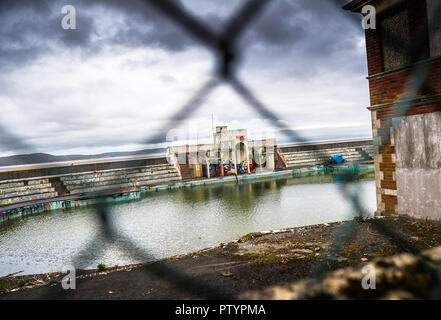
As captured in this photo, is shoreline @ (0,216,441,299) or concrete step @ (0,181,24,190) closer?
shoreline @ (0,216,441,299)

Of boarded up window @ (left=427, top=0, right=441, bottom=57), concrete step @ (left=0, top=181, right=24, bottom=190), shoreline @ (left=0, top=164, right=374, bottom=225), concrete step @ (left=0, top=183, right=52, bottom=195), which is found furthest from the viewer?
concrete step @ (left=0, top=181, right=24, bottom=190)

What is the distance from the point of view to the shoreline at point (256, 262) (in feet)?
13.4

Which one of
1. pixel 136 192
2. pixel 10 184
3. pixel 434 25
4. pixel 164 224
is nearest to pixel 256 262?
pixel 434 25

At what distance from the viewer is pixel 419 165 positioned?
682cm

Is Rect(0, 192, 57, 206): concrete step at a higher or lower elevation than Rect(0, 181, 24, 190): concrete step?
lower

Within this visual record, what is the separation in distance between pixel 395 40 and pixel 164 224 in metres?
13.9

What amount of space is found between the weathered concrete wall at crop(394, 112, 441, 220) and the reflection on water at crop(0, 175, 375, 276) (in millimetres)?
7218

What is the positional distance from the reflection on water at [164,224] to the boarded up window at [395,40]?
869 cm

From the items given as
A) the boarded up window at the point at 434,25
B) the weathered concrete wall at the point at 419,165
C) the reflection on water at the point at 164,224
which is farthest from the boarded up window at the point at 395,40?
the reflection on water at the point at 164,224

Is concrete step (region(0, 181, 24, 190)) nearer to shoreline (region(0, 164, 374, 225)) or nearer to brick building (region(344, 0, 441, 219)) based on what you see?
shoreline (region(0, 164, 374, 225))

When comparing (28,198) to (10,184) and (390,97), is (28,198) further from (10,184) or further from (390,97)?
(390,97)

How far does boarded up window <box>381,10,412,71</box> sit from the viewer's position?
7057mm

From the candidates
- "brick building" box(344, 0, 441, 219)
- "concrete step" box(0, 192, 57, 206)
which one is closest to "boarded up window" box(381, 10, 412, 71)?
"brick building" box(344, 0, 441, 219)

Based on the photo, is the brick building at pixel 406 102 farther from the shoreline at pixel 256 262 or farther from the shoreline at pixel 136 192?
the shoreline at pixel 136 192
